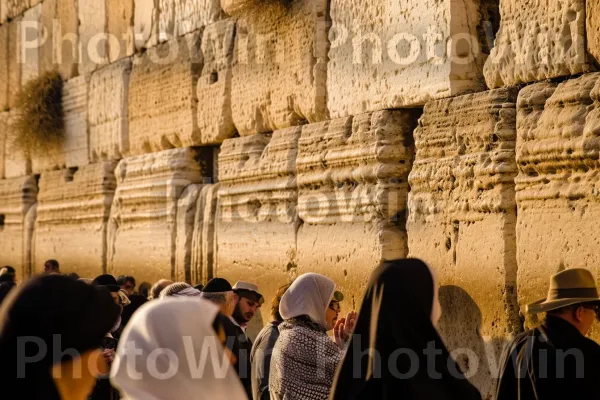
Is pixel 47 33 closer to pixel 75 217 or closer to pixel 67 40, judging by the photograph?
pixel 67 40

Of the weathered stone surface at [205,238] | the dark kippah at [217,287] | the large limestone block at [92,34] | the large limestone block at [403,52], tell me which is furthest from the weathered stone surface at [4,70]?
the dark kippah at [217,287]

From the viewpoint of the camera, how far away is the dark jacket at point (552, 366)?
418 cm

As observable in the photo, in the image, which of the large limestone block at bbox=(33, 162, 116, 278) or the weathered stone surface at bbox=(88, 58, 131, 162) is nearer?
the weathered stone surface at bbox=(88, 58, 131, 162)

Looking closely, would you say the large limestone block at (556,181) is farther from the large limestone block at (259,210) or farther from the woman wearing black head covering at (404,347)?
the large limestone block at (259,210)

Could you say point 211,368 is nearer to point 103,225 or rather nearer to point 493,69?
point 493,69

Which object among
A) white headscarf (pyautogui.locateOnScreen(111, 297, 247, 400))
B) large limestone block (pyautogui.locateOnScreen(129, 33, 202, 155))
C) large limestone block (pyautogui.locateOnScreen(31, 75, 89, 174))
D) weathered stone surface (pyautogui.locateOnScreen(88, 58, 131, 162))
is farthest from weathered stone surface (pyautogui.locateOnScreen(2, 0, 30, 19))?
white headscarf (pyautogui.locateOnScreen(111, 297, 247, 400))

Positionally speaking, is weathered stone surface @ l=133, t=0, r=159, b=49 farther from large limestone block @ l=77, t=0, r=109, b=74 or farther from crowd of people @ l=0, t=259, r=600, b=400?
crowd of people @ l=0, t=259, r=600, b=400

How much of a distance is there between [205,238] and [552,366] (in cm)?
553

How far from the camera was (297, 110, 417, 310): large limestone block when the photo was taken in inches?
279

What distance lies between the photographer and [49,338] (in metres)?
2.94

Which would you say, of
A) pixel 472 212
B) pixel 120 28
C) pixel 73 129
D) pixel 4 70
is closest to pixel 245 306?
pixel 472 212

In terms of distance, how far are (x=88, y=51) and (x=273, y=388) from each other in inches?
304

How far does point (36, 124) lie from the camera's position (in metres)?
13.1

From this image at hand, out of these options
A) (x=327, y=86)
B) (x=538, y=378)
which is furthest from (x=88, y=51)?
(x=538, y=378)
